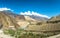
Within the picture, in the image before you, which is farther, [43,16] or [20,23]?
[20,23]

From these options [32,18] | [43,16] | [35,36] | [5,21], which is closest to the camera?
[35,36]

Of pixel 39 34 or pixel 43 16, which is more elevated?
pixel 43 16

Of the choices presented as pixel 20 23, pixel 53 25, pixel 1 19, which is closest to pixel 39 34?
pixel 53 25

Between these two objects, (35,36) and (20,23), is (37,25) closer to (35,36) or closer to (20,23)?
(35,36)

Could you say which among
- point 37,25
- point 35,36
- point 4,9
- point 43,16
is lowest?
point 35,36

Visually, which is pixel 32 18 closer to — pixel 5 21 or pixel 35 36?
pixel 5 21

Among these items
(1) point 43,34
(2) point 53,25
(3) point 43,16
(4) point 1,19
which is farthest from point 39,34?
(4) point 1,19

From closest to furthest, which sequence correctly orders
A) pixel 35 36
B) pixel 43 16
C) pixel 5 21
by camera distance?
pixel 35 36, pixel 43 16, pixel 5 21

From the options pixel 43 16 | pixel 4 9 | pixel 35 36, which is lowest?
pixel 35 36

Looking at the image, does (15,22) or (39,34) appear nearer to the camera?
(39,34)

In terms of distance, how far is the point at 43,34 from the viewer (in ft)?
21.0

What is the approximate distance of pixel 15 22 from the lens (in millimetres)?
9227

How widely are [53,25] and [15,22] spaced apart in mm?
3163

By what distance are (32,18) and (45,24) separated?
6.39ft
